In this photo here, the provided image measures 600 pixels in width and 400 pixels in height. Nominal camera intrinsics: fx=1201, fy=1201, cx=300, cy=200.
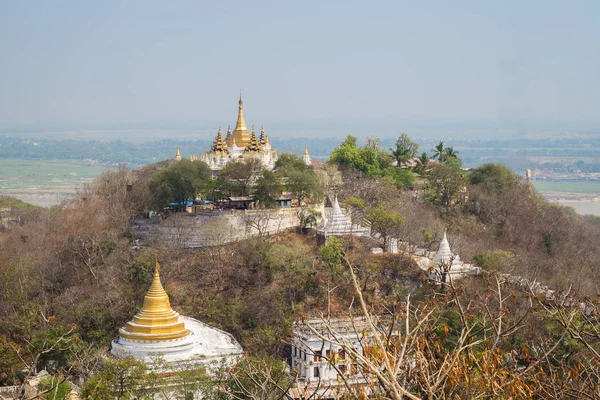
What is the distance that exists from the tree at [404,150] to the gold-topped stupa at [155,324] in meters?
21.4

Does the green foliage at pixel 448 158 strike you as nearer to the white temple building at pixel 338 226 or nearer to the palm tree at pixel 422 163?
the palm tree at pixel 422 163

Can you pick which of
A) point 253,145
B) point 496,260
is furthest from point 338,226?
point 253,145

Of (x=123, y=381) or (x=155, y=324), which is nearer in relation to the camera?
(x=123, y=381)

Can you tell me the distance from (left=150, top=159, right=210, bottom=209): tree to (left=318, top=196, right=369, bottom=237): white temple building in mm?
4270

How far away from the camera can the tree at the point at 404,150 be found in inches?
1940

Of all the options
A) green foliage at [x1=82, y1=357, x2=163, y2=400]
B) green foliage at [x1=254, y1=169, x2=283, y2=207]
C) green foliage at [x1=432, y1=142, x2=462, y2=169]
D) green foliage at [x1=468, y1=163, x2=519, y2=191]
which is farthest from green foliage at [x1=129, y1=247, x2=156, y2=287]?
green foliage at [x1=432, y1=142, x2=462, y2=169]

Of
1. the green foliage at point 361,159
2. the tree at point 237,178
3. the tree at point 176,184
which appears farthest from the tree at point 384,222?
the green foliage at point 361,159

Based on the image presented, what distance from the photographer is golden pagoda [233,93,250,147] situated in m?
44.4

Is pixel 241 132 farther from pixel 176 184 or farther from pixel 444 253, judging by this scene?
pixel 444 253

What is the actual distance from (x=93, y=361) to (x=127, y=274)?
7161mm

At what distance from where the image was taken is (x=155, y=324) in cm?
2878

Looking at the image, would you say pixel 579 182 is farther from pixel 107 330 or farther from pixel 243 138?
pixel 107 330

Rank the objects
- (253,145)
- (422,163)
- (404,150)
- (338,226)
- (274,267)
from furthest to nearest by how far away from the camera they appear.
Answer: (404,150) < (422,163) < (253,145) < (338,226) < (274,267)

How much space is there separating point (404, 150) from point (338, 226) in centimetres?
1322
